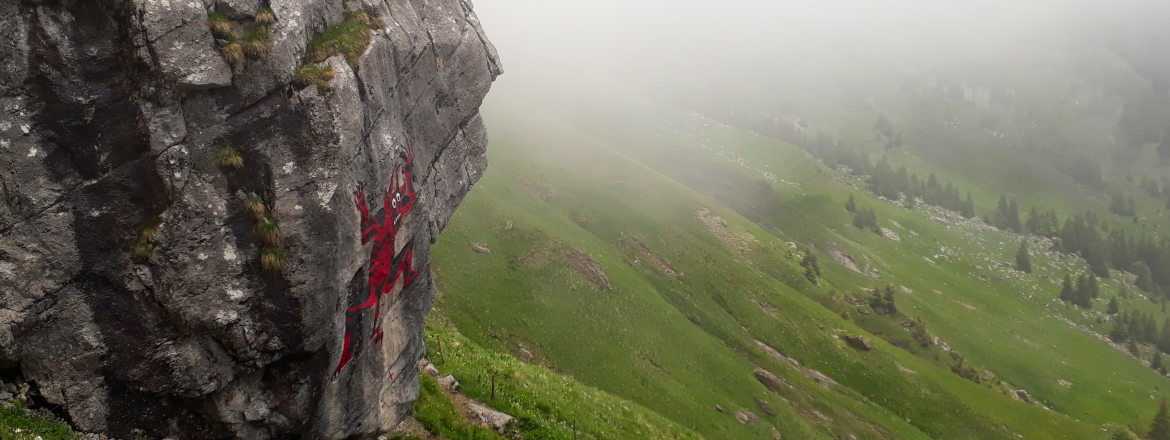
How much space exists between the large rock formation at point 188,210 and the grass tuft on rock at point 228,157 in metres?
0.04

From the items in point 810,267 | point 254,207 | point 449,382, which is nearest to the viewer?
point 254,207

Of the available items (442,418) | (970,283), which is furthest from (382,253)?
(970,283)

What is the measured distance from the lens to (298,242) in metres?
13.3

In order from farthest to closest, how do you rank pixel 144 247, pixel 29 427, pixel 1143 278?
pixel 1143 278, pixel 144 247, pixel 29 427

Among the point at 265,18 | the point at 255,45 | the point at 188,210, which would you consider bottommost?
the point at 188,210

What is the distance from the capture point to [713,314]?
6366cm

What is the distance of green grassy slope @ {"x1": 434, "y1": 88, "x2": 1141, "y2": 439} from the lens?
46.8 meters

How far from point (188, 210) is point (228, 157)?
1.38 metres

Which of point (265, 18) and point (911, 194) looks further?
point (911, 194)

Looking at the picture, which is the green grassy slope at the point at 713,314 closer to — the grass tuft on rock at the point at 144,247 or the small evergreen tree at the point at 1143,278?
the grass tuft on rock at the point at 144,247

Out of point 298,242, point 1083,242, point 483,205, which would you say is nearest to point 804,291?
point 483,205

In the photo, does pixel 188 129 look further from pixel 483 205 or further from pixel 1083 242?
pixel 1083 242

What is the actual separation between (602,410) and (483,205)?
3793cm

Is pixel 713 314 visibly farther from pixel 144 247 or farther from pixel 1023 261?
pixel 1023 261
